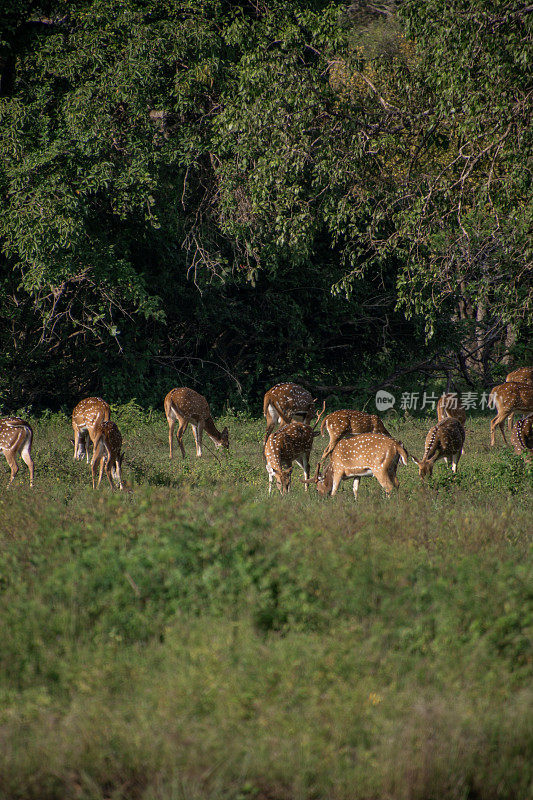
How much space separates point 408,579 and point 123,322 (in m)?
13.4

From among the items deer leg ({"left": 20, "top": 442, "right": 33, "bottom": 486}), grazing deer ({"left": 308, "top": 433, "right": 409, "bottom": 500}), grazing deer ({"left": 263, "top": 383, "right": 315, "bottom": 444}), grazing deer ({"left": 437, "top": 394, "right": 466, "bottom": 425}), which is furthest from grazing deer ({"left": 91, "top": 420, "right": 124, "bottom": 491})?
grazing deer ({"left": 437, "top": 394, "right": 466, "bottom": 425})

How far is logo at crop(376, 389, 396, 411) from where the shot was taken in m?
19.8

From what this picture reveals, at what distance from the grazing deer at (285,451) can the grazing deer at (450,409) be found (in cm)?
435

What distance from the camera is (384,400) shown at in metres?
20.1

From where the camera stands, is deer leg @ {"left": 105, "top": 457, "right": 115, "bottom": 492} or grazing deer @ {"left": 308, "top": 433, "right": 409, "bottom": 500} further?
deer leg @ {"left": 105, "top": 457, "right": 115, "bottom": 492}

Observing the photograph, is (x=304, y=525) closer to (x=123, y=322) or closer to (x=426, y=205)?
(x=426, y=205)

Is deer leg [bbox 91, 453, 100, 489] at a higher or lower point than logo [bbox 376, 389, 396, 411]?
lower

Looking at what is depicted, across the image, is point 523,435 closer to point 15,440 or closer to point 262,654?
point 15,440

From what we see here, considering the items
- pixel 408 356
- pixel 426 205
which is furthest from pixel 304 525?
pixel 408 356

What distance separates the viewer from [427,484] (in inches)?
395

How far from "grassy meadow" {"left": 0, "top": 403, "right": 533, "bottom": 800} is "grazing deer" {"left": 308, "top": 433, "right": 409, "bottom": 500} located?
2.04 meters

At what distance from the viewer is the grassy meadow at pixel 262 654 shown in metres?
4.13

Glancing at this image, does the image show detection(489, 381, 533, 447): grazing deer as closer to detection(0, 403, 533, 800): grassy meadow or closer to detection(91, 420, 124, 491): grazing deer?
detection(91, 420, 124, 491): grazing deer

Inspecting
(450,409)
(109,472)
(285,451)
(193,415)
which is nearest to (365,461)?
(285,451)
